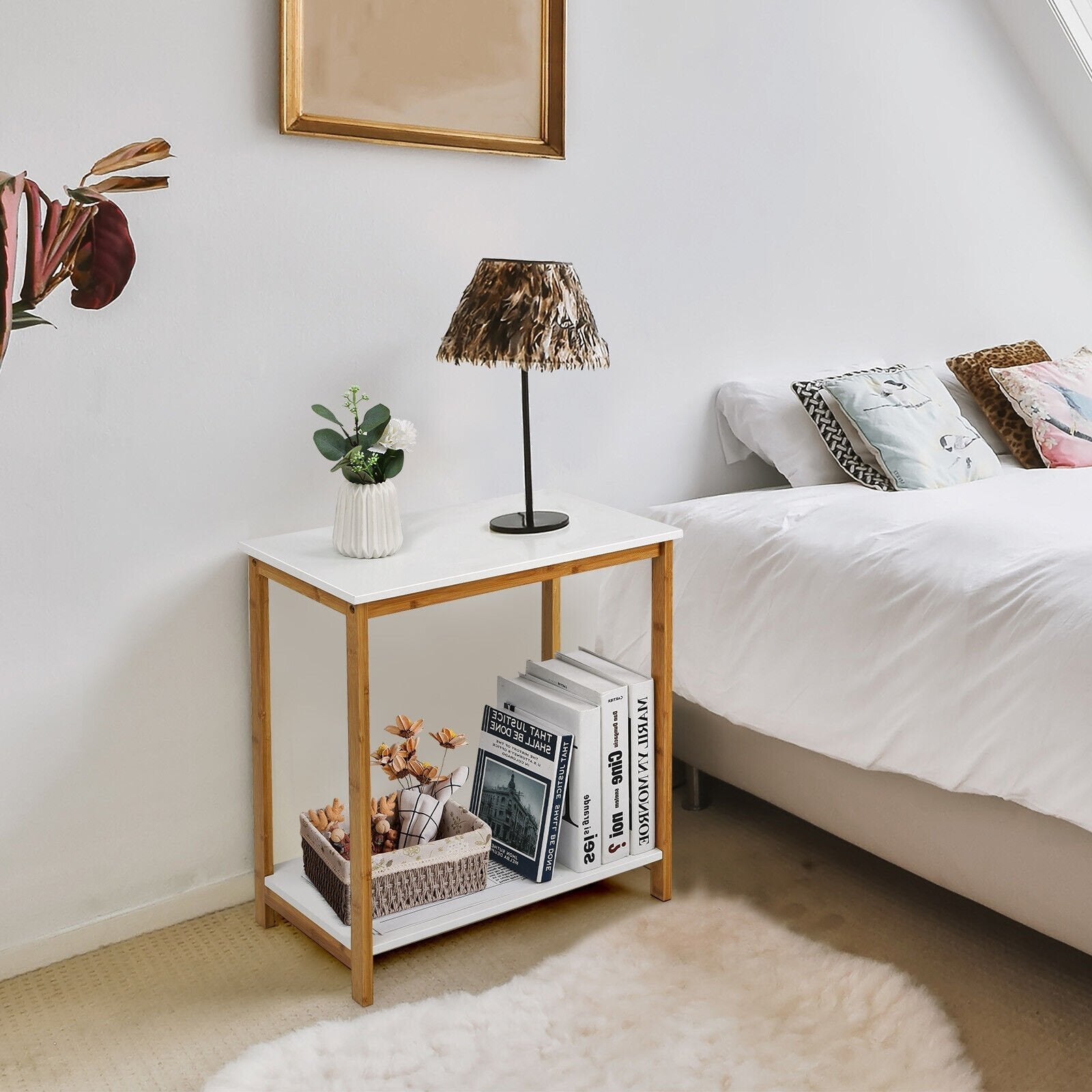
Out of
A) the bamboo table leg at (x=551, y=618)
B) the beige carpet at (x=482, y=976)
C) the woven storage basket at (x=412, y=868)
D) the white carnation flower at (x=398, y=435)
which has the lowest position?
the beige carpet at (x=482, y=976)

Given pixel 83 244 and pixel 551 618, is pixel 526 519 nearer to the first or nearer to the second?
pixel 551 618

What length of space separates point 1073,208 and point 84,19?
259 centimetres

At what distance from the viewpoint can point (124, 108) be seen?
1.70 m

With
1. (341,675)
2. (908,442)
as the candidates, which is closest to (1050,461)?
(908,442)

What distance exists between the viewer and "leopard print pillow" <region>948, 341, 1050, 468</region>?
254cm

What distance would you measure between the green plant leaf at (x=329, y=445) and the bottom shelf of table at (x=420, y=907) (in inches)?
28.1

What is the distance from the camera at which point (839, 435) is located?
92.8 inches

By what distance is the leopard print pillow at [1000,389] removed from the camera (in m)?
2.54

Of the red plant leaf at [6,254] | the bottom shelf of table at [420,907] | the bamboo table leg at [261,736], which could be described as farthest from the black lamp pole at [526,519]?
the red plant leaf at [6,254]

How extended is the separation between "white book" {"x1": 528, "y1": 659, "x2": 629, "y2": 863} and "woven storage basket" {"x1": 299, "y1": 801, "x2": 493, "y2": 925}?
0.22 metres

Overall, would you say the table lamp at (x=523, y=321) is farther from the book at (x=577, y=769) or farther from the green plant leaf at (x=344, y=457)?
the book at (x=577, y=769)

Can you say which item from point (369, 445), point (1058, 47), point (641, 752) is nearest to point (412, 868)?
point (641, 752)

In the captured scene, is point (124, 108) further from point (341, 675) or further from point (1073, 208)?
point (1073, 208)

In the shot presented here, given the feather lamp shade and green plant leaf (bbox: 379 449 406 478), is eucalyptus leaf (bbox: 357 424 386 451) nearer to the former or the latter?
green plant leaf (bbox: 379 449 406 478)
